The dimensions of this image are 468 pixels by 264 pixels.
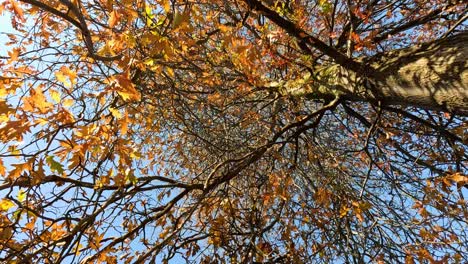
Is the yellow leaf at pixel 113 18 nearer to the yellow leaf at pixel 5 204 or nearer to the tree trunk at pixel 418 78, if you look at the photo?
the yellow leaf at pixel 5 204

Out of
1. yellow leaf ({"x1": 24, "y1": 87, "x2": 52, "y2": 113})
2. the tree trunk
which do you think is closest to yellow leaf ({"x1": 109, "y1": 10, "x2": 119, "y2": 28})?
yellow leaf ({"x1": 24, "y1": 87, "x2": 52, "y2": 113})

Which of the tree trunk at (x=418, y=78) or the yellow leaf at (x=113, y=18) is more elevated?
the yellow leaf at (x=113, y=18)

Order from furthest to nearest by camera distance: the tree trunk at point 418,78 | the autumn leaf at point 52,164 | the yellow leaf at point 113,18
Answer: the yellow leaf at point 113,18
the autumn leaf at point 52,164
the tree trunk at point 418,78

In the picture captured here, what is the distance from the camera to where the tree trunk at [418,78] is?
1.90 metres

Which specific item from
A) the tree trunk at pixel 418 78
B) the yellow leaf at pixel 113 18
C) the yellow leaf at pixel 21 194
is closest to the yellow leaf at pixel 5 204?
the yellow leaf at pixel 21 194

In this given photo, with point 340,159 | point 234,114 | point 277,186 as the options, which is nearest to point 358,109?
point 340,159

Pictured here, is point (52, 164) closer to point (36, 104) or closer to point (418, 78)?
point (36, 104)

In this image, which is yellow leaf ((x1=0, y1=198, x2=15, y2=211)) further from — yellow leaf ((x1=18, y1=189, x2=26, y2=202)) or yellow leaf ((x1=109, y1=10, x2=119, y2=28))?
yellow leaf ((x1=109, y1=10, x2=119, y2=28))

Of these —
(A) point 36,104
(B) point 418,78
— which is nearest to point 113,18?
(A) point 36,104

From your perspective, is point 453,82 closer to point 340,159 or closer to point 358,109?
point 340,159

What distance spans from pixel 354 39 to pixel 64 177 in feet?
8.32

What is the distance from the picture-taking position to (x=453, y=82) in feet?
6.19

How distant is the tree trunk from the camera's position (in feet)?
6.22

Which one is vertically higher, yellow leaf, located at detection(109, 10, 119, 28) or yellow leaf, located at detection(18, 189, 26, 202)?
yellow leaf, located at detection(109, 10, 119, 28)
